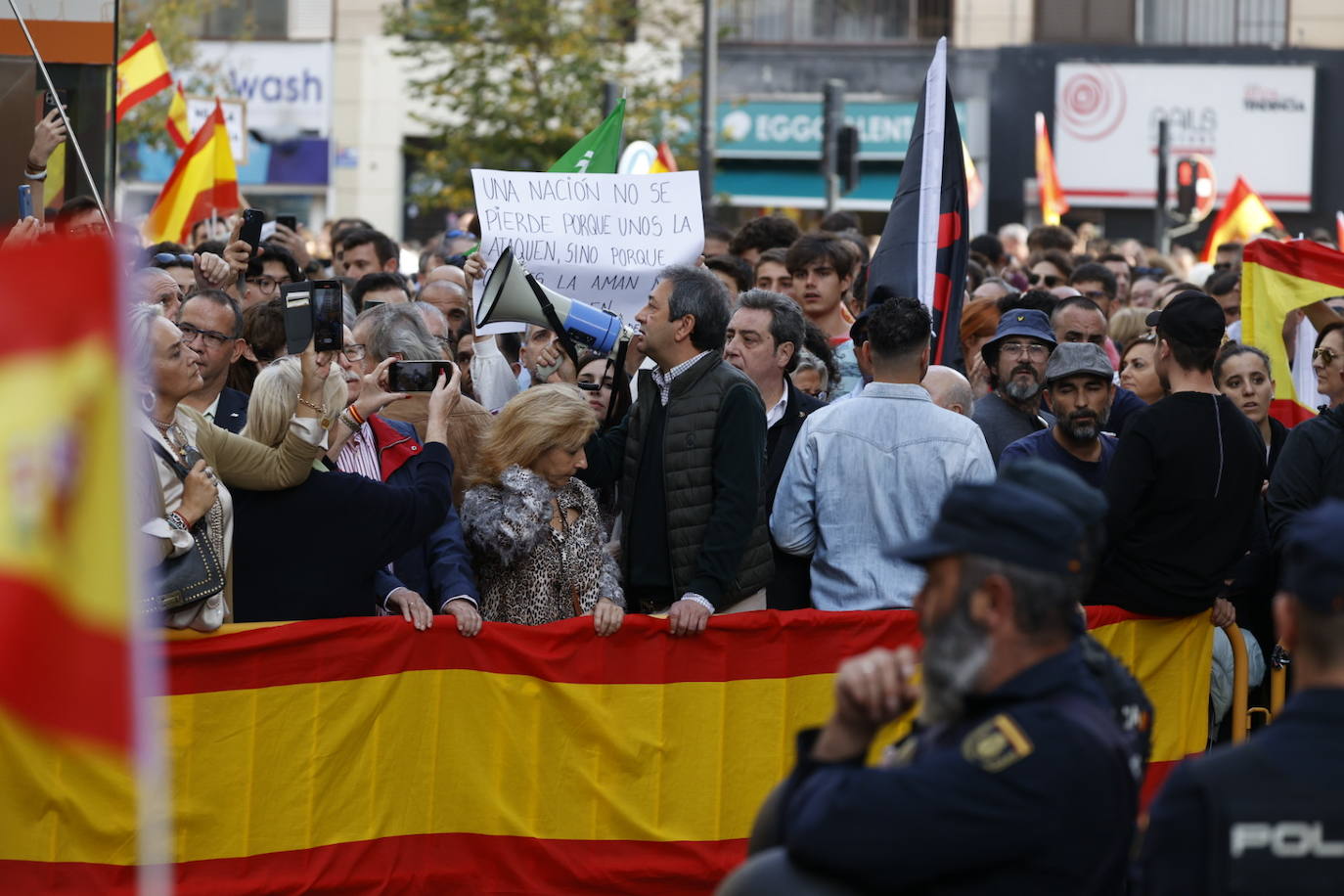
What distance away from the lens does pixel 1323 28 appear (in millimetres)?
32281

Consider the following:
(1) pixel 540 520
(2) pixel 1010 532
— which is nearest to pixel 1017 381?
(1) pixel 540 520

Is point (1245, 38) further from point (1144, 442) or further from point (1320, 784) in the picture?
point (1320, 784)

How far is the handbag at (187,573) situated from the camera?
5391 mm

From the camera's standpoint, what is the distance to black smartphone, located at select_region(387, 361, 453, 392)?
253 inches

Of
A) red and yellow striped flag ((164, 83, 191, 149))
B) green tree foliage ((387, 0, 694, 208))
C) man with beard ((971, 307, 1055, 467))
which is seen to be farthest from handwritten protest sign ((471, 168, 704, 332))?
green tree foliage ((387, 0, 694, 208))

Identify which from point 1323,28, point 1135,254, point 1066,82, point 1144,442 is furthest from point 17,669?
point 1323,28

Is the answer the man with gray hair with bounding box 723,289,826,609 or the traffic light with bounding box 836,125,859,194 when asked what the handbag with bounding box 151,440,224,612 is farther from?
the traffic light with bounding box 836,125,859,194

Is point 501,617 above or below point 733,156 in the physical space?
below

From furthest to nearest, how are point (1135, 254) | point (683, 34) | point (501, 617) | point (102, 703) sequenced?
point (683, 34) < point (1135, 254) < point (501, 617) < point (102, 703)

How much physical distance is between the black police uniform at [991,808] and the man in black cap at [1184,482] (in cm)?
351

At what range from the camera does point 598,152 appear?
30.4 ft

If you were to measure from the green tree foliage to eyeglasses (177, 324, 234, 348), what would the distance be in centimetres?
1711

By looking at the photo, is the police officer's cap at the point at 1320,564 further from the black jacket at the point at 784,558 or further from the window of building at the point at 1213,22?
the window of building at the point at 1213,22

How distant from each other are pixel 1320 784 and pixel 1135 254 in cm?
1667
